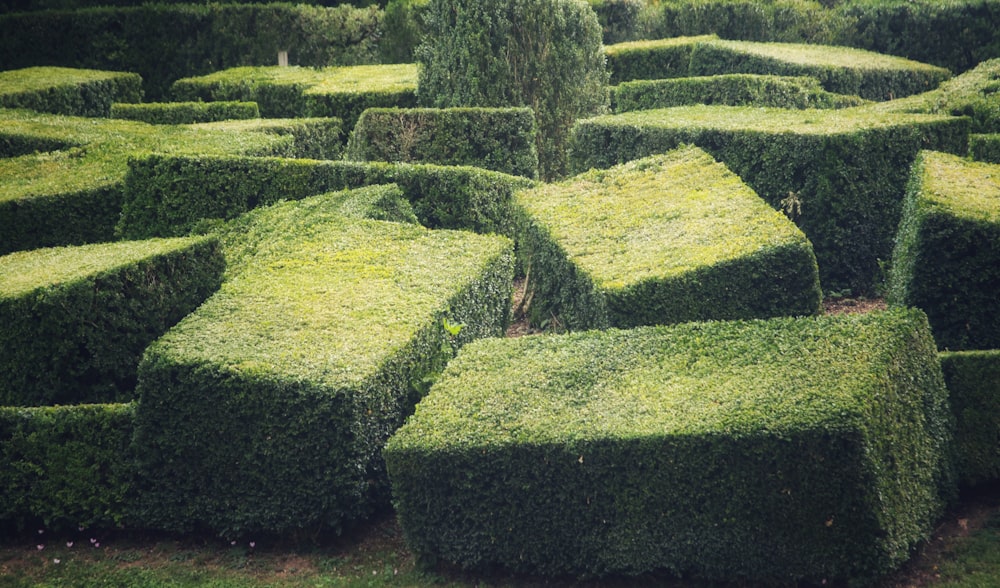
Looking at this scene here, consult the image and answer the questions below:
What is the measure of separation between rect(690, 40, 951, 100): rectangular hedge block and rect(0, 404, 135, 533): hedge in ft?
43.3

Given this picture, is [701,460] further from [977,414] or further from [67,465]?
[67,465]

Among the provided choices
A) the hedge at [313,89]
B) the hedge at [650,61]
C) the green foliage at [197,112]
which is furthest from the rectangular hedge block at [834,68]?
the green foliage at [197,112]

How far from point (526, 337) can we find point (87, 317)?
3.52 metres

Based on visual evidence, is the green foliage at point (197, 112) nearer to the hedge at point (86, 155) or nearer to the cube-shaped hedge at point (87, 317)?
the hedge at point (86, 155)

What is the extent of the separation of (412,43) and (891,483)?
2102 centimetres

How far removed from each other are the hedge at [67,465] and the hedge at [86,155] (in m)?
4.25

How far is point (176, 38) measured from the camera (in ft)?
81.3

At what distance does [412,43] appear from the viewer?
972 inches

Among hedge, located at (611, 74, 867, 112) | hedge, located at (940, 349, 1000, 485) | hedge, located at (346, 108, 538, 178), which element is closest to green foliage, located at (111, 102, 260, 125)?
hedge, located at (346, 108, 538, 178)

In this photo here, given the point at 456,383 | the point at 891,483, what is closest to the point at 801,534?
the point at 891,483

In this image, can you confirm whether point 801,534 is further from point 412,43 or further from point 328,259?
point 412,43

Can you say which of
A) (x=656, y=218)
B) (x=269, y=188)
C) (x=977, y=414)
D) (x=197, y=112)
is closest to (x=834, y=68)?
(x=656, y=218)

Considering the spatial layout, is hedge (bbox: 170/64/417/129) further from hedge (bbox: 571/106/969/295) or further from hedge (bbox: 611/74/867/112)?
hedge (bbox: 571/106/969/295)

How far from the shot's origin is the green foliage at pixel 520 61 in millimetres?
14227
